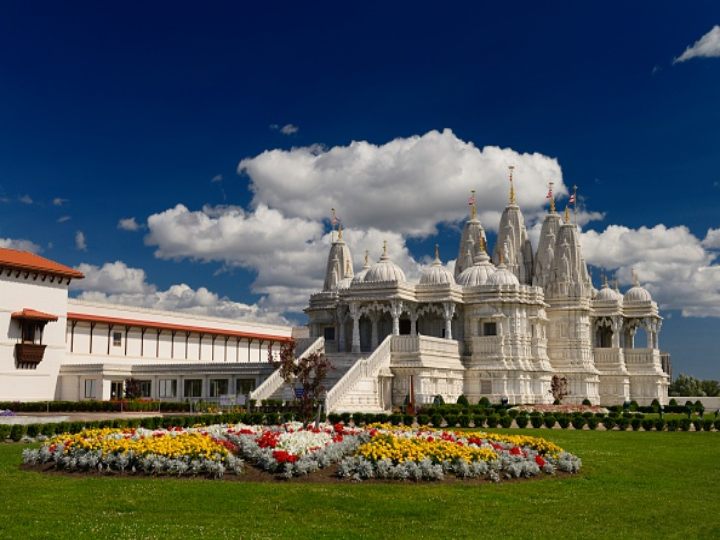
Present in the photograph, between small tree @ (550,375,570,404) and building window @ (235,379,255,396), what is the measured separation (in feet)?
72.2

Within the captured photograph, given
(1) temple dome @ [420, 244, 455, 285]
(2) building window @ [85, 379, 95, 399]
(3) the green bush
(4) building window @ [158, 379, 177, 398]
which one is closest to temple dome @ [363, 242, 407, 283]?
(1) temple dome @ [420, 244, 455, 285]

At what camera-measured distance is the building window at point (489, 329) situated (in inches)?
2504

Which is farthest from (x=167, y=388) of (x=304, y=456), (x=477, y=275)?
(x=304, y=456)

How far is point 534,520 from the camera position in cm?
1530

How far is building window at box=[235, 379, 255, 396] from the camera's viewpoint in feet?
192

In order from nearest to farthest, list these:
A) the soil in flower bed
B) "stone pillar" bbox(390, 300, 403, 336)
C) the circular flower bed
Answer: the soil in flower bed → the circular flower bed → "stone pillar" bbox(390, 300, 403, 336)

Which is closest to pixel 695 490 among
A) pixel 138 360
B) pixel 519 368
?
pixel 519 368

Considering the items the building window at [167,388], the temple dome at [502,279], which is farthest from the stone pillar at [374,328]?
the building window at [167,388]

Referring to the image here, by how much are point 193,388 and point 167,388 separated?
1.88 meters

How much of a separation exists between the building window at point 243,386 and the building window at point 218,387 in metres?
1.00

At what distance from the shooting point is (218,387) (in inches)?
2347

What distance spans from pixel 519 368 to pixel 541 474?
41274 mm

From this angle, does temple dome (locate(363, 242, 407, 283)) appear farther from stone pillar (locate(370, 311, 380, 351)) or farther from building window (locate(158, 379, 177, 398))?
building window (locate(158, 379, 177, 398))

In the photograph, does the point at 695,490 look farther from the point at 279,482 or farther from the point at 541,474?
the point at 279,482
